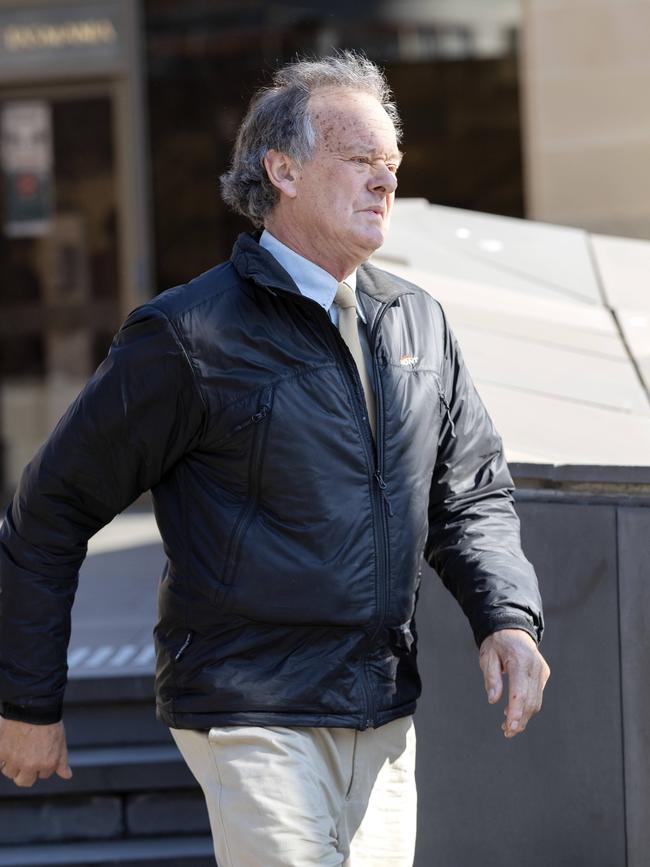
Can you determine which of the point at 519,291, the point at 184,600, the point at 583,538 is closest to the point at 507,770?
the point at 583,538

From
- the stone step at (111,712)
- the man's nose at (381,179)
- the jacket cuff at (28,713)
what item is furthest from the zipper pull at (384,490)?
the stone step at (111,712)

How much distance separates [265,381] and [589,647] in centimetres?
104

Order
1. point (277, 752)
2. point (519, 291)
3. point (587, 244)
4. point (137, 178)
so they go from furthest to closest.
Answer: point (137, 178), point (587, 244), point (519, 291), point (277, 752)

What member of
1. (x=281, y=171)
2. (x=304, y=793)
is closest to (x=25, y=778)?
(x=304, y=793)

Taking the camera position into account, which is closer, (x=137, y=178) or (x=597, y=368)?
(x=597, y=368)

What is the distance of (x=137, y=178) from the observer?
8422 mm

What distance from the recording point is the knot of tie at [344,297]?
2.52 meters

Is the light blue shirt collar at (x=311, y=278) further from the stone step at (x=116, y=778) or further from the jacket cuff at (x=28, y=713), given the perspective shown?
the stone step at (x=116, y=778)

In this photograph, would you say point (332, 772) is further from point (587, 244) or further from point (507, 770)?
point (587, 244)

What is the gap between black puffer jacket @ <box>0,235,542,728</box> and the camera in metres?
2.36

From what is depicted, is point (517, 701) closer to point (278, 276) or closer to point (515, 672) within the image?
point (515, 672)

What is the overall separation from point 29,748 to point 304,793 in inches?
18.3

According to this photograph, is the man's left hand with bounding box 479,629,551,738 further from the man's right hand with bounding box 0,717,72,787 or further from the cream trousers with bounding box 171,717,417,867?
the man's right hand with bounding box 0,717,72,787

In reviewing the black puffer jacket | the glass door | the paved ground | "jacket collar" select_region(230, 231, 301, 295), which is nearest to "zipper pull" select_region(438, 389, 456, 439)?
the black puffer jacket
